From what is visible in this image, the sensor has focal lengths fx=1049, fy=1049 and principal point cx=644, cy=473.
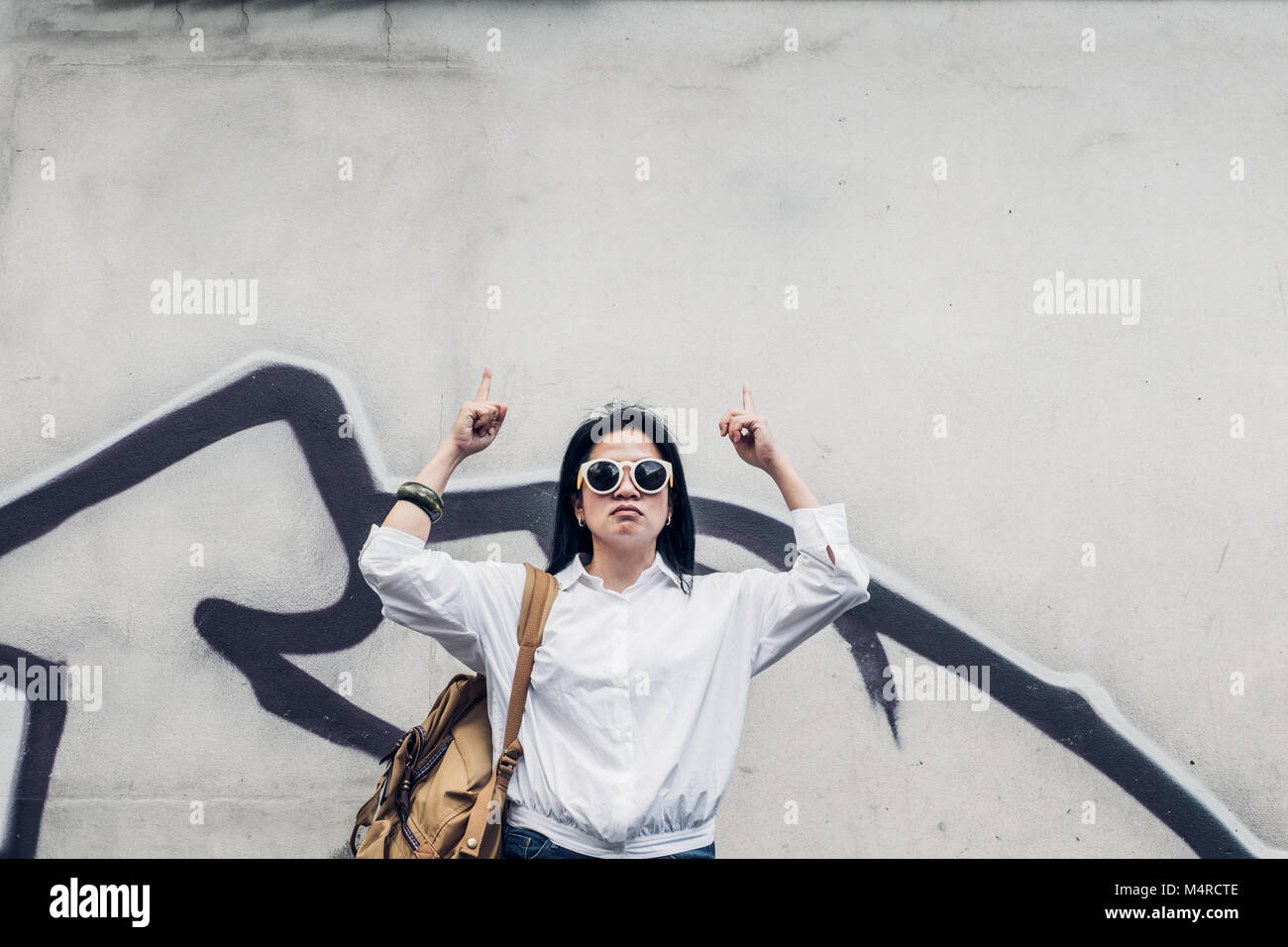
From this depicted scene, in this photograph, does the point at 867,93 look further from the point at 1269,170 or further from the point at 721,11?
the point at 1269,170

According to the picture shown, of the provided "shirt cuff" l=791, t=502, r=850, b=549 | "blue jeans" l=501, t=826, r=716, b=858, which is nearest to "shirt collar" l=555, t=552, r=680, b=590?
"shirt cuff" l=791, t=502, r=850, b=549

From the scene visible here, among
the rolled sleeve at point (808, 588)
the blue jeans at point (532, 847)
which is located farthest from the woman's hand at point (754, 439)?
the blue jeans at point (532, 847)

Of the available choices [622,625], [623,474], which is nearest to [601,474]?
[623,474]

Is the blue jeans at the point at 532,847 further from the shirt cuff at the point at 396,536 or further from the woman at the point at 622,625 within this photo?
the shirt cuff at the point at 396,536

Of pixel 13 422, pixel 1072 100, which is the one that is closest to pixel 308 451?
pixel 13 422

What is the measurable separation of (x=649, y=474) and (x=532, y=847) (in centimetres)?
79

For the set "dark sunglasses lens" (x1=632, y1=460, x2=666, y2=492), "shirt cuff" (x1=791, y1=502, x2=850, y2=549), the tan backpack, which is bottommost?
the tan backpack

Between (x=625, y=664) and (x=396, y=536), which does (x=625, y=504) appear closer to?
(x=625, y=664)

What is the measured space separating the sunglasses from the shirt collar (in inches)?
7.0

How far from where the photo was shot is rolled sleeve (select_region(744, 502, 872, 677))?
7.31 ft

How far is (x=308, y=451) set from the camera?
3.62 metres

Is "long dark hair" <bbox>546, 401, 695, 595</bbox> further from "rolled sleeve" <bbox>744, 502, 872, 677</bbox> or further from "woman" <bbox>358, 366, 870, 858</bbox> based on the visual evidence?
"rolled sleeve" <bbox>744, 502, 872, 677</bbox>

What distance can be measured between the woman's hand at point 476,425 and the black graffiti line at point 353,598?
1.25m
